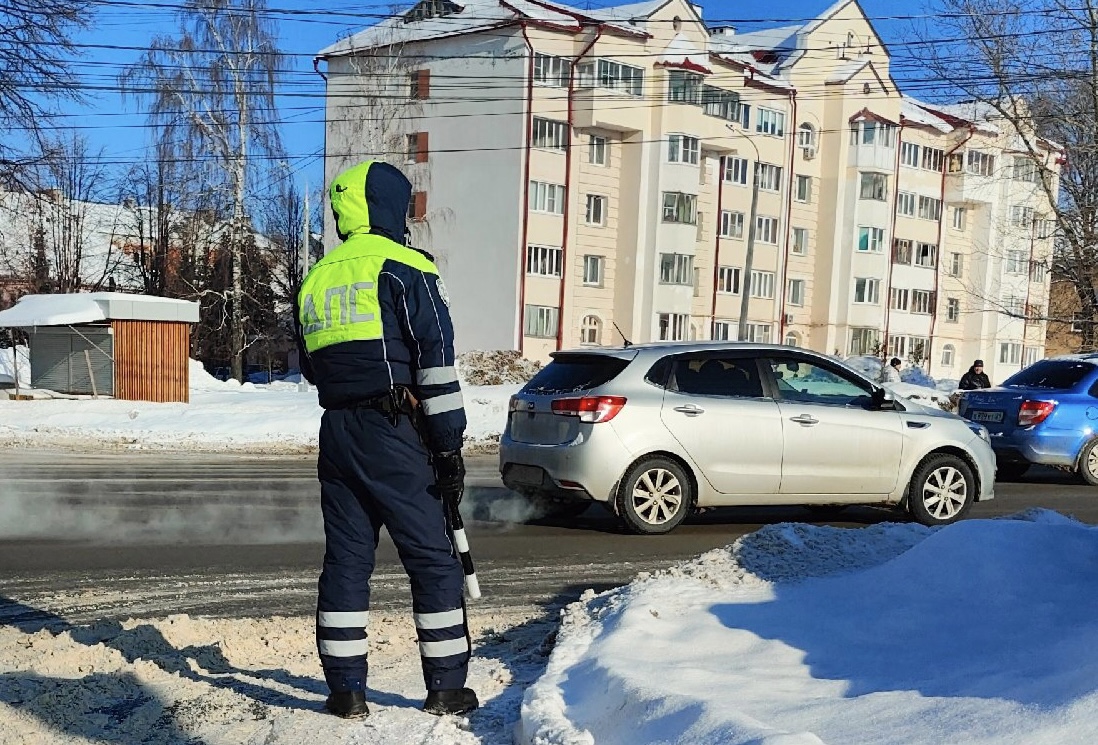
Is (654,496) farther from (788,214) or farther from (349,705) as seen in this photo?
(788,214)

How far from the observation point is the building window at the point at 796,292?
56875 millimetres

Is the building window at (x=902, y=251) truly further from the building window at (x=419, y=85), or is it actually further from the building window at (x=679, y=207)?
the building window at (x=419, y=85)

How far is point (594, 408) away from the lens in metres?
8.77

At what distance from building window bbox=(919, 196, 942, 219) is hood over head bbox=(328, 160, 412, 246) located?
61.0 meters

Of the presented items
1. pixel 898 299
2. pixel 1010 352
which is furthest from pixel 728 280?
pixel 1010 352

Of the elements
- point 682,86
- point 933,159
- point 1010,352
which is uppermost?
point 682,86

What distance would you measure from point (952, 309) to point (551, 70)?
3127 centimetres

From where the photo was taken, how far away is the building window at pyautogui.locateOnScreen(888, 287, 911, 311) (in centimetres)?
5903

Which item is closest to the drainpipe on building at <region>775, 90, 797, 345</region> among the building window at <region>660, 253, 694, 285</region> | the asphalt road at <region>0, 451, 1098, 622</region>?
the building window at <region>660, 253, 694, 285</region>

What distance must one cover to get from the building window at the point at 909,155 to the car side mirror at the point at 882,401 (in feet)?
174

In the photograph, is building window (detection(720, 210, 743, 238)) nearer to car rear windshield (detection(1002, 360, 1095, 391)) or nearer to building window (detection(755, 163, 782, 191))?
building window (detection(755, 163, 782, 191))

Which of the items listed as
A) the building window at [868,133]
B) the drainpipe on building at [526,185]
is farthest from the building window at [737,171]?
the drainpipe on building at [526,185]

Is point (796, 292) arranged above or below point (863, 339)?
above

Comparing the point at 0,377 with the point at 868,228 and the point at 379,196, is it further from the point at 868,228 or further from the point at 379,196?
the point at 868,228
